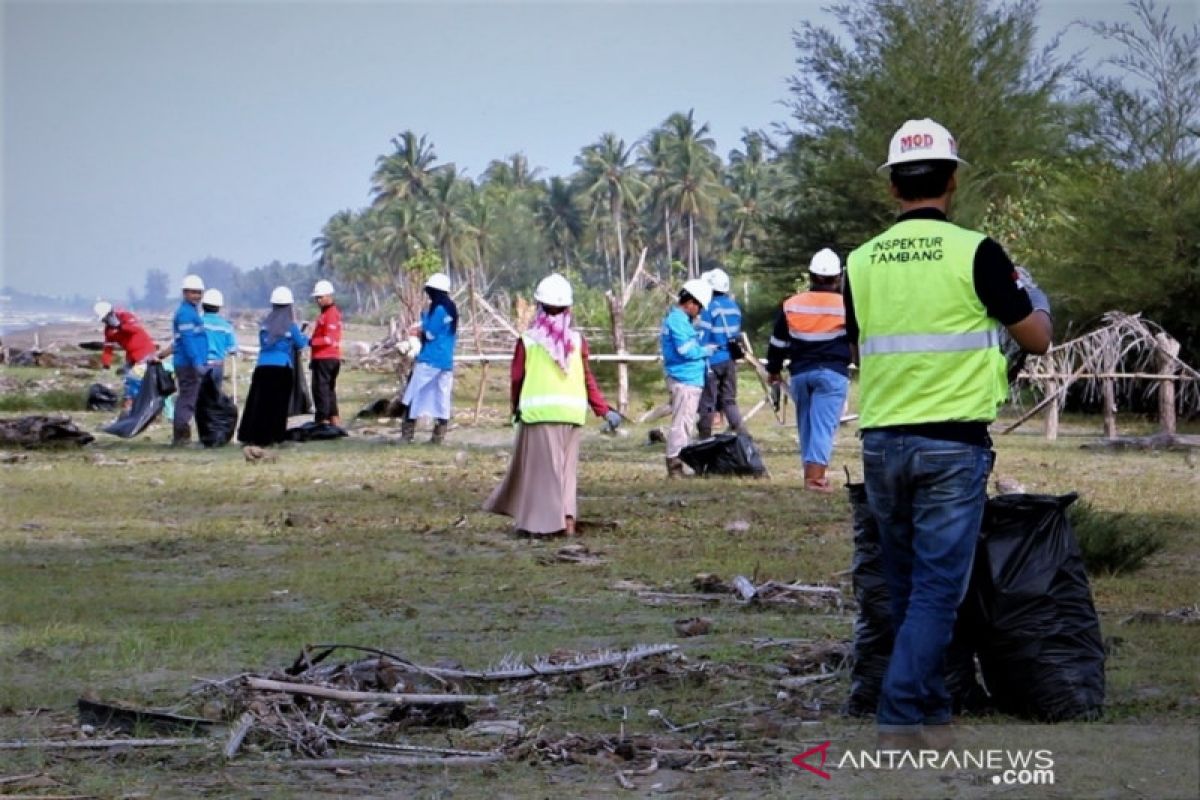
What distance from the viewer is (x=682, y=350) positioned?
16.7m

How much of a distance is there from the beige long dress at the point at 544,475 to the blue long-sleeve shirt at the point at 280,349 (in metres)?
9.13

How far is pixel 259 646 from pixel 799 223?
27159 mm

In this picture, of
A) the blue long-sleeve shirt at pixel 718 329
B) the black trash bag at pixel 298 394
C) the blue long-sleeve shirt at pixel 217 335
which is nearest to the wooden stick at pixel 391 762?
the blue long-sleeve shirt at pixel 718 329

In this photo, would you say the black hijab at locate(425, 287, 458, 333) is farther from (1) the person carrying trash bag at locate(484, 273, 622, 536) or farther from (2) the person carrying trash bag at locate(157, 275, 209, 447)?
(1) the person carrying trash bag at locate(484, 273, 622, 536)

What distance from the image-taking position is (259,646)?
27.9 feet

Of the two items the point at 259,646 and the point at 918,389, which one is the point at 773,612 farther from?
the point at 918,389

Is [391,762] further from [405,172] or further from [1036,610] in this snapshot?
[405,172]

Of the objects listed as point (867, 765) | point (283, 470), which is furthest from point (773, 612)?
point (283, 470)

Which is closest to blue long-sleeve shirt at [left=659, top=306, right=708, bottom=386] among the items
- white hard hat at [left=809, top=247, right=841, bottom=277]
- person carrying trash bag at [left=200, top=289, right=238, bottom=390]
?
white hard hat at [left=809, top=247, right=841, bottom=277]

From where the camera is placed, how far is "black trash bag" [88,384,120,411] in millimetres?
30516

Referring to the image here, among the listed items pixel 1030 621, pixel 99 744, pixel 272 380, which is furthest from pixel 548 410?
pixel 272 380

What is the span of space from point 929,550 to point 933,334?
2.27 ft

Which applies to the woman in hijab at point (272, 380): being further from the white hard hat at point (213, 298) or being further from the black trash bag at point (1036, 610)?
the black trash bag at point (1036, 610)

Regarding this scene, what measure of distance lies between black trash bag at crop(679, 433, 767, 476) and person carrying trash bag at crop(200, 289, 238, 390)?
6608 mm
